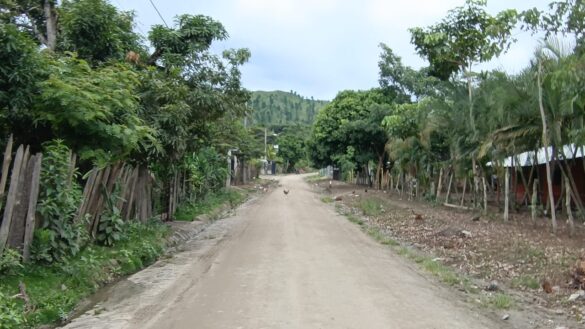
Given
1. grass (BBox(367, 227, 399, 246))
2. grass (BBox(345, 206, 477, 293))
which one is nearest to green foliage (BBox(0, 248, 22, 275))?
grass (BBox(345, 206, 477, 293))

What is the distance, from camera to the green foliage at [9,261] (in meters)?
7.14

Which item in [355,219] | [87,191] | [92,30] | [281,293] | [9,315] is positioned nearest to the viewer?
[9,315]

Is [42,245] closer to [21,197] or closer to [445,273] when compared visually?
[21,197]

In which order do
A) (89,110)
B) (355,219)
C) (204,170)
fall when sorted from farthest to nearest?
(204,170), (355,219), (89,110)

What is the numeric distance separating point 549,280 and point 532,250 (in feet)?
6.61

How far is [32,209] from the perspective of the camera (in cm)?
781

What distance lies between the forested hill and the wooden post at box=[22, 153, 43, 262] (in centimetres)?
11909

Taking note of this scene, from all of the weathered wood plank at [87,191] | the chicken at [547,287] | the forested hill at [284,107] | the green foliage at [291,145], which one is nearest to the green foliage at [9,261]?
the weathered wood plank at [87,191]

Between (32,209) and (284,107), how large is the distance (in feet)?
442

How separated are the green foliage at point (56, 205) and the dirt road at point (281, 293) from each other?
41.9 inches

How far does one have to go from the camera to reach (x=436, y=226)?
15898 millimetres

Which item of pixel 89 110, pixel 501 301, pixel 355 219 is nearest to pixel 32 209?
pixel 89 110

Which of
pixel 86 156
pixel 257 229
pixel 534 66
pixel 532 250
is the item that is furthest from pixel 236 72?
pixel 532 250

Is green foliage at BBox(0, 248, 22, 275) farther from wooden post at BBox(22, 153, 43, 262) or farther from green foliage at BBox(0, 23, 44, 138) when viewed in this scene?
green foliage at BBox(0, 23, 44, 138)
